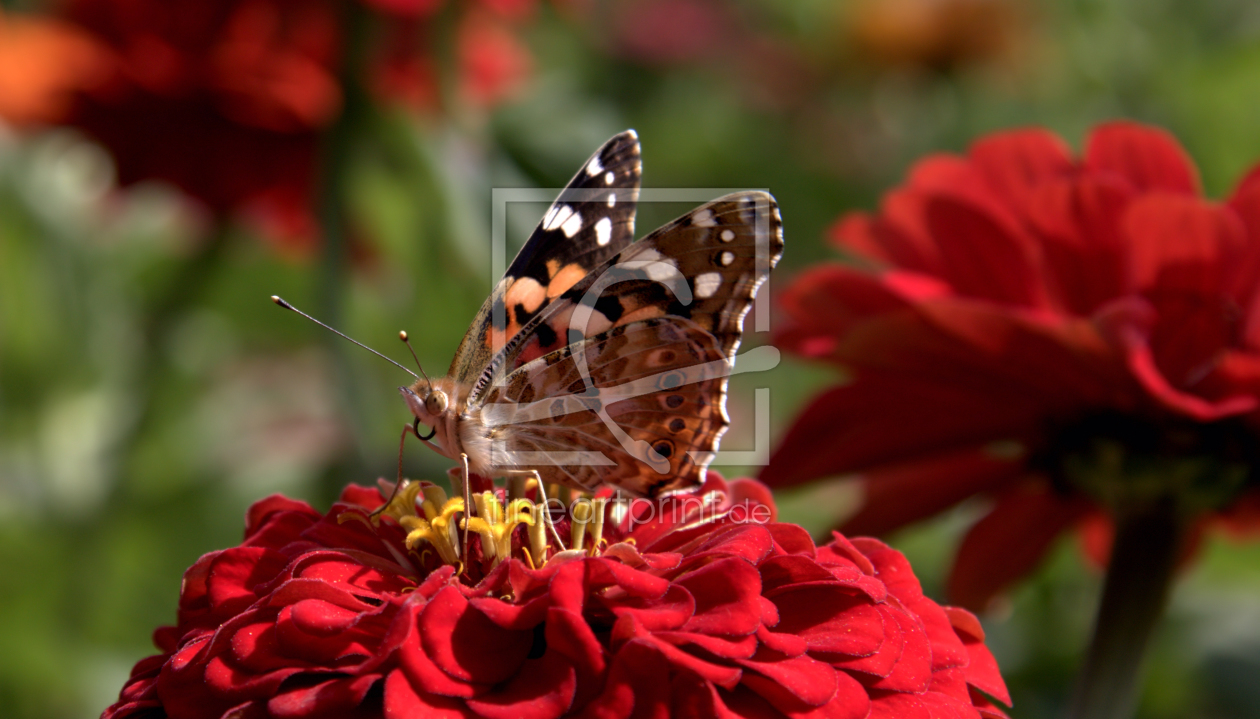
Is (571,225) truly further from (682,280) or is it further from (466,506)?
(466,506)

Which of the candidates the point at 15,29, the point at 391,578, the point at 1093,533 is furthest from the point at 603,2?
the point at 391,578

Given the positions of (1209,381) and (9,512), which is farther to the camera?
(9,512)

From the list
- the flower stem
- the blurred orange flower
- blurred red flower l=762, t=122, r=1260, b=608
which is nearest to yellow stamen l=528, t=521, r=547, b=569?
blurred red flower l=762, t=122, r=1260, b=608

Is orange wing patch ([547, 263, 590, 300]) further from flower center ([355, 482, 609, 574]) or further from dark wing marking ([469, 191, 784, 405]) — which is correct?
flower center ([355, 482, 609, 574])

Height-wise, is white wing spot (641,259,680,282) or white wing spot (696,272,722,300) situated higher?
white wing spot (641,259,680,282)

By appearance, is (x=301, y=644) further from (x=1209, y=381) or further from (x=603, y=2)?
(x=603, y=2)

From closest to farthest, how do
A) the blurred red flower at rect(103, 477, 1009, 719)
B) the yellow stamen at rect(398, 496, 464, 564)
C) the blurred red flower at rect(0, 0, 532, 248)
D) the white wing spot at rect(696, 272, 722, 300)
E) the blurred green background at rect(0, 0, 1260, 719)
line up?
the blurred red flower at rect(103, 477, 1009, 719)
the yellow stamen at rect(398, 496, 464, 564)
the white wing spot at rect(696, 272, 722, 300)
the blurred green background at rect(0, 0, 1260, 719)
the blurred red flower at rect(0, 0, 532, 248)
